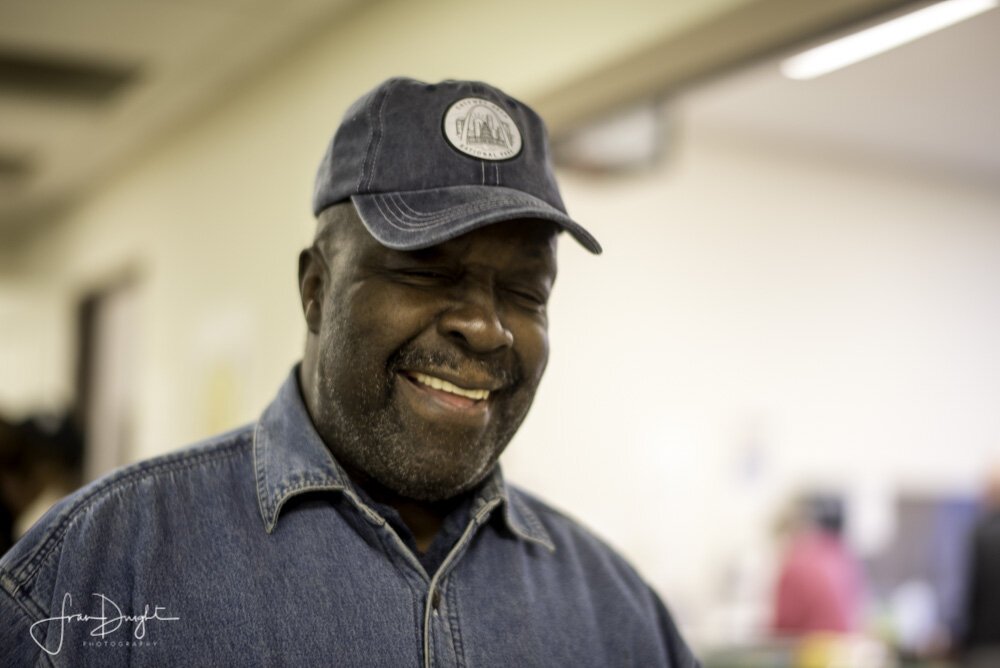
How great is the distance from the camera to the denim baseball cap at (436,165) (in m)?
1.10

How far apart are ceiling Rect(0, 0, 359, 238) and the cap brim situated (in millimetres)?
2798

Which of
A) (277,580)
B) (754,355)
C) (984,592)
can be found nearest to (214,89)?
(754,355)

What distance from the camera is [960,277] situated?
6633mm

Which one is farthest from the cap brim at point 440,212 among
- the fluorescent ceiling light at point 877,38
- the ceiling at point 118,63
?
the ceiling at point 118,63

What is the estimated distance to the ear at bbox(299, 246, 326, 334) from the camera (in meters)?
1.21

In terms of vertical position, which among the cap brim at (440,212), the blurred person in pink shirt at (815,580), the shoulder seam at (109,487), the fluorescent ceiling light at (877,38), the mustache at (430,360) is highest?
the fluorescent ceiling light at (877,38)

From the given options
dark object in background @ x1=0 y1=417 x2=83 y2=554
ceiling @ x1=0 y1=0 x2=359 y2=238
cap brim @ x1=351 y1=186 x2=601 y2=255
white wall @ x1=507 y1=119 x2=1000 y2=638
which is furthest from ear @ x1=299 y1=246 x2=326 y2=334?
white wall @ x1=507 y1=119 x2=1000 y2=638

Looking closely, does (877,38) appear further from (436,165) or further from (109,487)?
(109,487)

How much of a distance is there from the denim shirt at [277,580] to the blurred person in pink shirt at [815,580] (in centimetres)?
411

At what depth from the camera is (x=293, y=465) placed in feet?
3.72

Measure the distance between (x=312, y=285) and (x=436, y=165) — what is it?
0.20 m

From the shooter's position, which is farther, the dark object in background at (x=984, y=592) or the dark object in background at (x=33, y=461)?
the dark object in background at (x=984, y=592)

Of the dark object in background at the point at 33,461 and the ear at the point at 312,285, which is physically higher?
the ear at the point at 312,285

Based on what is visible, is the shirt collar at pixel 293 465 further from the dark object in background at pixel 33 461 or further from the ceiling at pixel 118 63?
the ceiling at pixel 118 63
